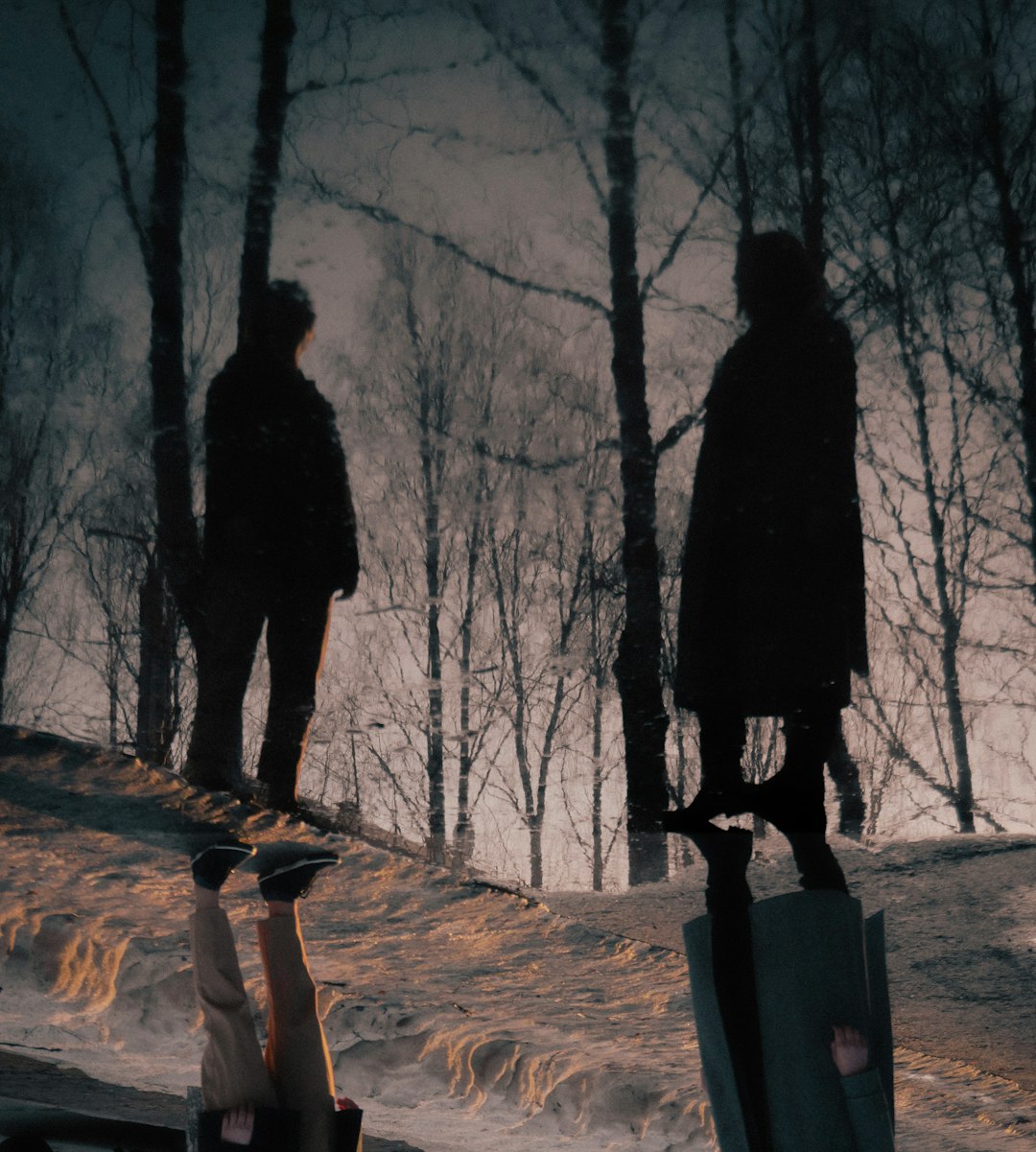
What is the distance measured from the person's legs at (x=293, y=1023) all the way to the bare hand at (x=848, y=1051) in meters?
0.42

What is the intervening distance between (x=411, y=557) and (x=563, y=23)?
0.40 meters

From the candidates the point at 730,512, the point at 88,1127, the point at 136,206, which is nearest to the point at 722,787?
the point at 730,512

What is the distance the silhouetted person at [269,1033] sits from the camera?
0.81 m

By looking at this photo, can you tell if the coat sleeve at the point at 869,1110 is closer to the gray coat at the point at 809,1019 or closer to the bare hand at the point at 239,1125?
the gray coat at the point at 809,1019

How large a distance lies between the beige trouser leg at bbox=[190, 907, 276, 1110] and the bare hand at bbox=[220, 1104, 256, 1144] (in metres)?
0.02

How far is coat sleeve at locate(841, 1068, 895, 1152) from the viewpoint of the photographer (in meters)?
0.82

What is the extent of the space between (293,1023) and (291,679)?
1.02 ft

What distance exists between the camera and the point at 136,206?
31.5 inches

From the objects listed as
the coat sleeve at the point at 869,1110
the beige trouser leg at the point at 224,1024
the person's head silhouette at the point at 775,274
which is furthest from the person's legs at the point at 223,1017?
the person's head silhouette at the point at 775,274

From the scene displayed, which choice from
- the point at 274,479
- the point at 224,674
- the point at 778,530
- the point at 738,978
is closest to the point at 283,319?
the point at 274,479

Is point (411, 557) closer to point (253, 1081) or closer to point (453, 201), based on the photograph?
point (453, 201)

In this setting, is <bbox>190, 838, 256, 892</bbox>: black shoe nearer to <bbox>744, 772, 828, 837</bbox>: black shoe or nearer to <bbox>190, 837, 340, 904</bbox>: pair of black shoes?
<bbox>190, 837, 340, 904</bbox>: pair of black shoes

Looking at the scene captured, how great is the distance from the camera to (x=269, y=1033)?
35.0 inches

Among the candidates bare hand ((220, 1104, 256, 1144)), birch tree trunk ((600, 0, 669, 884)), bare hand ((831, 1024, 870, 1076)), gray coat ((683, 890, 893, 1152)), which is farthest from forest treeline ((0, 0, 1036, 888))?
bare hand ((220, 1104, 256, 1144))
